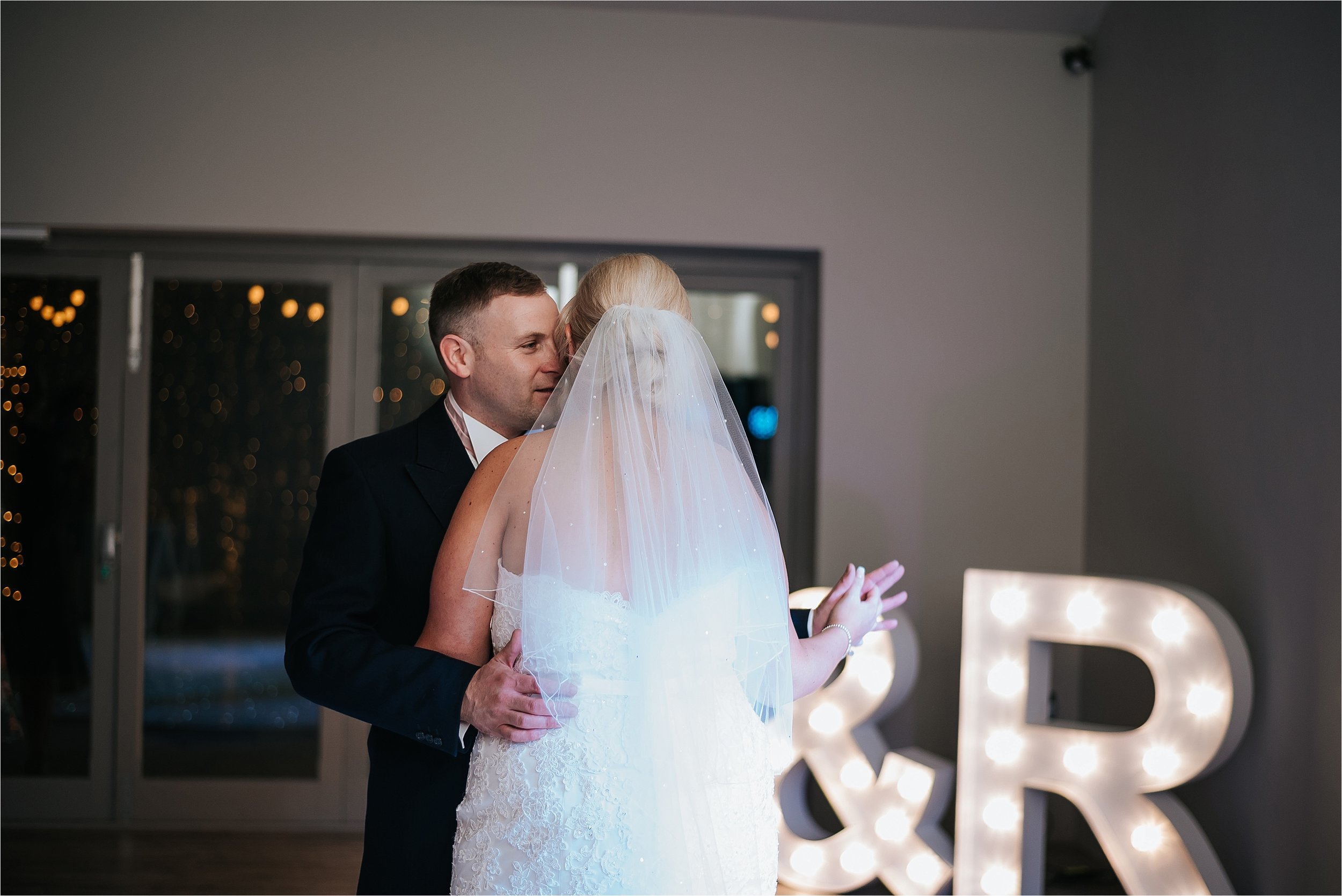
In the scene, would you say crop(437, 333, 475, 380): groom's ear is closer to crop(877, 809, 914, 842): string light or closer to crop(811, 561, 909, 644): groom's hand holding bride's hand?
crop(811, 561, 909, 644): groom's hand holding bride's hand

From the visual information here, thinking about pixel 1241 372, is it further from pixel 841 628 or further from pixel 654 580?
pixel 654 580

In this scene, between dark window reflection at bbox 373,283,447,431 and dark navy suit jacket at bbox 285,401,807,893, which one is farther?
dark window reflection at bbox 373,283,447,431

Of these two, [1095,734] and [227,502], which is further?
[227,502]

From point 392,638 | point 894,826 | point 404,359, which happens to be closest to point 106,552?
point 404,359

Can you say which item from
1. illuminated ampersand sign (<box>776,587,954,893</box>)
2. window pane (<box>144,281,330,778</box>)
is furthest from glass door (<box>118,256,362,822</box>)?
illuminated ampersand sign (<box>776,587,954,893</box>)

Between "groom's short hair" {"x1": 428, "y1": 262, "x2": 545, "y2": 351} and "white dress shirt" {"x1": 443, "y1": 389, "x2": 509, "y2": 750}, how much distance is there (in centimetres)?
12

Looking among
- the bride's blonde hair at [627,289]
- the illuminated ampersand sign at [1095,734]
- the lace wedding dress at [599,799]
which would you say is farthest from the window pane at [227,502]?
the lace wedding dress at [599,799]

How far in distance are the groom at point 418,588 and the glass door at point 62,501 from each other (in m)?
2.83

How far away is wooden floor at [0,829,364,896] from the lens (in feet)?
10.8

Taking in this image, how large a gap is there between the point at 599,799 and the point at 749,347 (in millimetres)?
2875

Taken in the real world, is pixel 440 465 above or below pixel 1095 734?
above

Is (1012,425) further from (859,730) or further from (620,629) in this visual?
(620,629)

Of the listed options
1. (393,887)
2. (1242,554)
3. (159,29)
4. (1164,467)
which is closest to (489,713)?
(393,887)

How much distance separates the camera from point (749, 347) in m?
4.07
